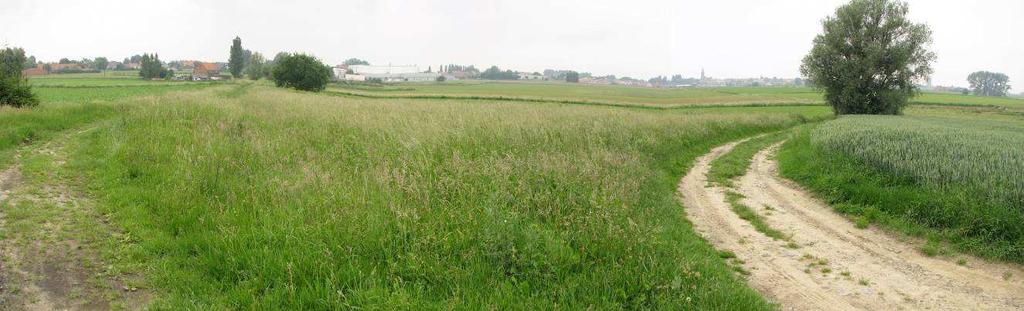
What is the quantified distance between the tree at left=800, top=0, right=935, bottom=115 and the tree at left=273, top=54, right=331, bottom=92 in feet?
196

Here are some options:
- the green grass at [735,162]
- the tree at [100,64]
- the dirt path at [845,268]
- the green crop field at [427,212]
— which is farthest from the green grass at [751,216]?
the tree at [100,64]

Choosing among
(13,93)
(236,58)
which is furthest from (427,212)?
(236,58)

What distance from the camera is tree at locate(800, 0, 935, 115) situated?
37.3 metres

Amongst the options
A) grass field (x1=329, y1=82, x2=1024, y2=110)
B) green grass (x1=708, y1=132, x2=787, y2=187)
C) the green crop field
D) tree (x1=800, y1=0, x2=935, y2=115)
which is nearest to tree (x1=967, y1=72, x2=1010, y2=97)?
grass field (x1=329, y1=82, x2=1024, y2=110)

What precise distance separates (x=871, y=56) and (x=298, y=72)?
211 feet

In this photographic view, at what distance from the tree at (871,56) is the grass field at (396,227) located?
117ft

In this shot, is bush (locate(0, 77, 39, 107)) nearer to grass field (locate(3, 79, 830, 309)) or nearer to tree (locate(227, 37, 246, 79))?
grass field (locate(3, 79, 830, 309))

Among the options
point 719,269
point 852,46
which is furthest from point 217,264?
point 852,46

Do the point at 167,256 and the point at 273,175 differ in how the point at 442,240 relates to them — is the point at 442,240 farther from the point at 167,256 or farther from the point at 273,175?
the point at 273,175

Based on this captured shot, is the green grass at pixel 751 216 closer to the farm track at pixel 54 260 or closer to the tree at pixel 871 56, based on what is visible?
the farm track at pixel 54 260

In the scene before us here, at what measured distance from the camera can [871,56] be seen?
3697 centimetres

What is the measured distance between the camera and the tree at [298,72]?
68438mm

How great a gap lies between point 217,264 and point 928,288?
838 centimetres

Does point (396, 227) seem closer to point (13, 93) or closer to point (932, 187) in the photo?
point (932, 187)
